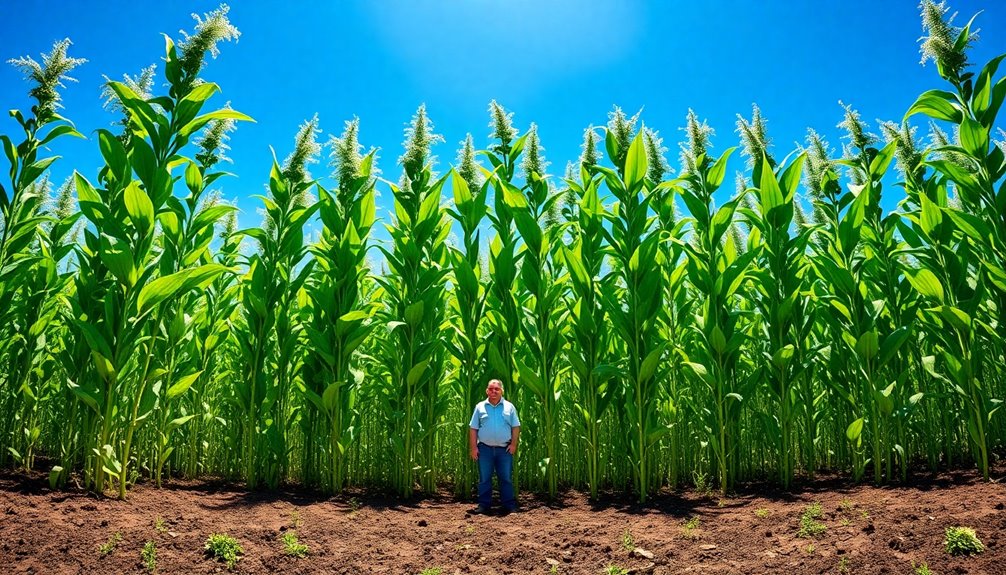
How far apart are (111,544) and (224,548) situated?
0.66 meters

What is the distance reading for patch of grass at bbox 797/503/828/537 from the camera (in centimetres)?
330

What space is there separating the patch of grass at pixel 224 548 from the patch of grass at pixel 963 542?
3929 millimetres

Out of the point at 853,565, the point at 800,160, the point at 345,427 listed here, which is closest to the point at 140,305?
the point at 345,427

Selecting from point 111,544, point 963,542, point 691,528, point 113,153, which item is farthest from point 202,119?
point 963,542

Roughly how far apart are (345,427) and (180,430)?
1.88 meters

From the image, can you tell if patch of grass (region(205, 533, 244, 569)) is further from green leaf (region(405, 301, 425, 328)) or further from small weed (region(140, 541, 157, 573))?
green leaf (region(405, 301, 425, 328))

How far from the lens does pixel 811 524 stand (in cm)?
338

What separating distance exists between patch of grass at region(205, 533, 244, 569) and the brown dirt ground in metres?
0.06

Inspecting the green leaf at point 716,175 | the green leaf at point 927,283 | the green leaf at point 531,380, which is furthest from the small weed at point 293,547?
the green leaf at point 927,283

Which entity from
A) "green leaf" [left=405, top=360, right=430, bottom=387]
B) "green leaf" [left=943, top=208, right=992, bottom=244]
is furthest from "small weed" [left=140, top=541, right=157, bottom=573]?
"green leaf" [left=943, top=208, right=992, bottom=244]

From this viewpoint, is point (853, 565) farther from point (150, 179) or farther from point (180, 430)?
point (180, 430)

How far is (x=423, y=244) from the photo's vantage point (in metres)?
5.34

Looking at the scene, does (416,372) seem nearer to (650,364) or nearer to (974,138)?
(650,364)

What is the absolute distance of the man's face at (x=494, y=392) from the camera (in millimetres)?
4801
